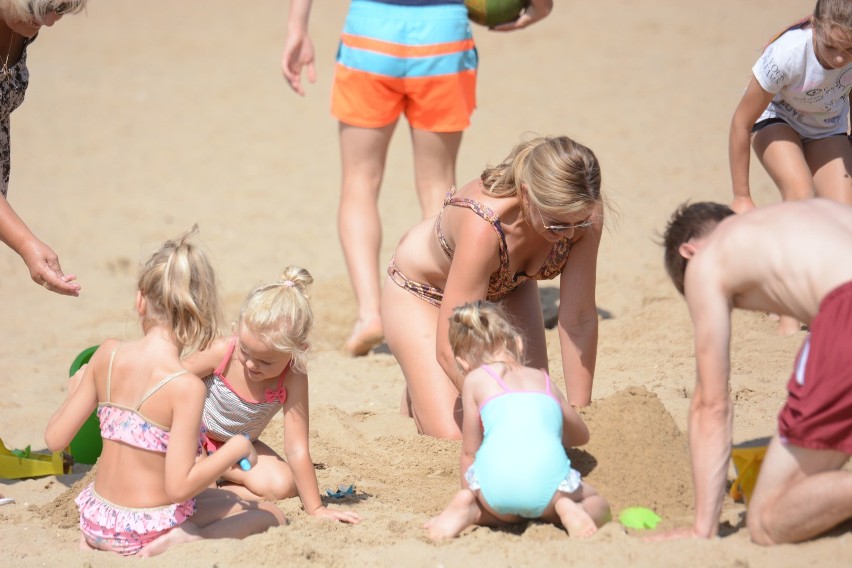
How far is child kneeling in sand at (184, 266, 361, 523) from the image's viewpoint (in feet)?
11.0

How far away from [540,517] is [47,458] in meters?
2.07

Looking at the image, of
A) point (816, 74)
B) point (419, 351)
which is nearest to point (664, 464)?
point (419, 351)

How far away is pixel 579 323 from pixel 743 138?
1186 millimetres

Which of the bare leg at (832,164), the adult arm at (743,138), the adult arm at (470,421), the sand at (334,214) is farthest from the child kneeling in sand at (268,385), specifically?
the bare leg at (832,164)

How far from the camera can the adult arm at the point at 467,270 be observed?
12.7ft

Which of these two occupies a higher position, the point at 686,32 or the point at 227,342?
the point at 686,32

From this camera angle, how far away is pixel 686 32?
11.2m

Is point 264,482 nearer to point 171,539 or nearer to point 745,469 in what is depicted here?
point 171,539

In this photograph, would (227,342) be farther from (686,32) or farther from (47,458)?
(686,32)

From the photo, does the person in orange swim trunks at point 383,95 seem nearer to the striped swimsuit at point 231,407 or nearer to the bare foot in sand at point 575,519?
the striped swimsuit at point 231,407

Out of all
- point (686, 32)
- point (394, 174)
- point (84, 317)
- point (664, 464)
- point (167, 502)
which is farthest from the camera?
point (686, 32)

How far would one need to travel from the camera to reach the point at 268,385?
366 cm

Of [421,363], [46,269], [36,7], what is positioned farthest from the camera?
[421,363]

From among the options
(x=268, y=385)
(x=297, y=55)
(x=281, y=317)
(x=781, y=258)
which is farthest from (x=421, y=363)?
(x=297, y=55)
